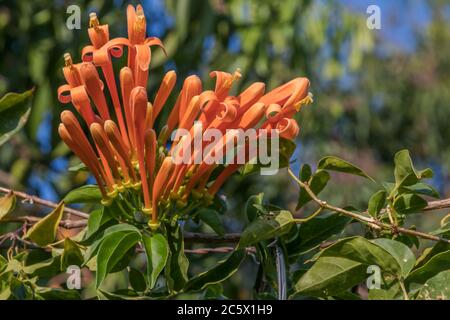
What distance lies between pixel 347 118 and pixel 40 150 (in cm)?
438

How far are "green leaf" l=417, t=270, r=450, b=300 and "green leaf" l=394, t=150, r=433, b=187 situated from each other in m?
0.15

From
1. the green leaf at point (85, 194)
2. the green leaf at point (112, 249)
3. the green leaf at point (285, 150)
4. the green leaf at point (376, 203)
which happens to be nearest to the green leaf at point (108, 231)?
the green leaf at point (112, 249)

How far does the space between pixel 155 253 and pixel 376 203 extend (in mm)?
334

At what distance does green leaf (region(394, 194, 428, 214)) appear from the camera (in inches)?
46.0

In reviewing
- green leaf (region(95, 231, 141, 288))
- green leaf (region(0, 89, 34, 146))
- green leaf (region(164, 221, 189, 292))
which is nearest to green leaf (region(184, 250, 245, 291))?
green leaf (region(164, 221, 189, 292))

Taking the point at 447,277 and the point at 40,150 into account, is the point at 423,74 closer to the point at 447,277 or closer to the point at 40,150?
the point at 40,150

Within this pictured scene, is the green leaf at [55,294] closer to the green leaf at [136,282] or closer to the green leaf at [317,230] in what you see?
the green leaf at [136,282]

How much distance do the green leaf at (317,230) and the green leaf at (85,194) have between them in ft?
0.98

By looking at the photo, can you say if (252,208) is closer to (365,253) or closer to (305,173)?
(305,173)

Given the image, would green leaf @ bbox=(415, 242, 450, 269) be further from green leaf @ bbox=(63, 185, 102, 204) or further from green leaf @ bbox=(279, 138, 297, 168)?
green leaf @ bbox=(63, 185, 102, 204)

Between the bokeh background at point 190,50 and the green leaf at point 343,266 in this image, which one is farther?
the bokeh background at point 190,50

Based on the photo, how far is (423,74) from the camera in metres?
8.09

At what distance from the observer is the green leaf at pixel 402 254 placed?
1043 mm
